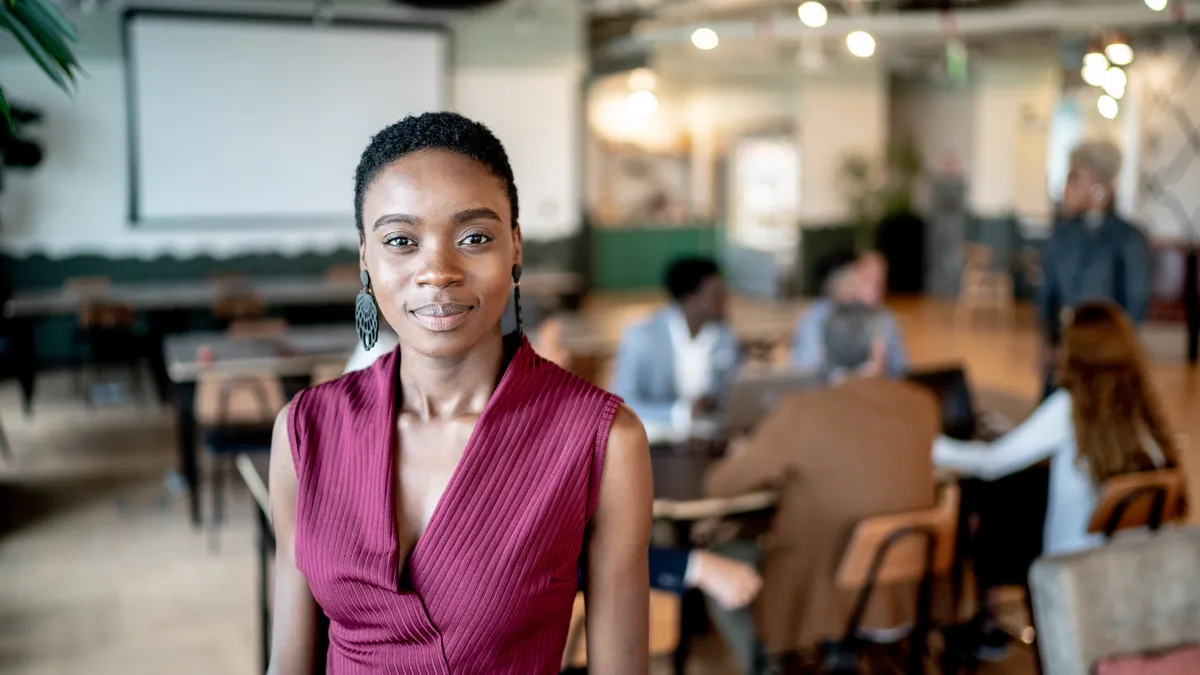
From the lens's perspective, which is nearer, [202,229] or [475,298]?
[475,298]

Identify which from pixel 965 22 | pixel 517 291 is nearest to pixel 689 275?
pixel 517 291

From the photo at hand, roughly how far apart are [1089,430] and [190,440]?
4198 mm

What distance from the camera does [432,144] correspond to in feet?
4.01

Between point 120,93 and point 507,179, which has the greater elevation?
point 120,93

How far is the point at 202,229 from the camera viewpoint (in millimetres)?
9820

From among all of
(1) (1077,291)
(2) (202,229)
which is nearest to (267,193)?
(2) (202,229)

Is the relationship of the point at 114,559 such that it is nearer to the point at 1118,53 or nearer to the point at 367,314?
the point at 367,314

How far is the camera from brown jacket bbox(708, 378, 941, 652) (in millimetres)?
3008

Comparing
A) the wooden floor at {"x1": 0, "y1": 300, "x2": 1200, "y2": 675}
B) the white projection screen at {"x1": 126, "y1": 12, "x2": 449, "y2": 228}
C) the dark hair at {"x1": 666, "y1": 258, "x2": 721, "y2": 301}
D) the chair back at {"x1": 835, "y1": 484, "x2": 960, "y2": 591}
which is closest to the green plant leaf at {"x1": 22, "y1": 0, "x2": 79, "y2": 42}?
the chair back at {"x1": 835, "y1": 484, "x2": 960, "y2": 591}

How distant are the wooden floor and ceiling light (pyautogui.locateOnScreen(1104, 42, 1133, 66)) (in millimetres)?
2472

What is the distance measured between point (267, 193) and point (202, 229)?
65cm

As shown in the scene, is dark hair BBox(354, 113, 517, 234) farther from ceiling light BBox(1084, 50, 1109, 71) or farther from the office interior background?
ceiling light BBox(1084, 50, 1109, 71)

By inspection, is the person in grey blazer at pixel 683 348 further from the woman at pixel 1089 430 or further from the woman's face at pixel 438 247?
the woman's face at pixel 438 247

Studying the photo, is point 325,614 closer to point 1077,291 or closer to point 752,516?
point 752,516
